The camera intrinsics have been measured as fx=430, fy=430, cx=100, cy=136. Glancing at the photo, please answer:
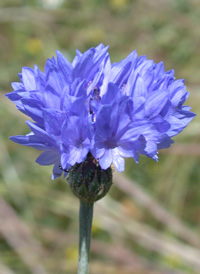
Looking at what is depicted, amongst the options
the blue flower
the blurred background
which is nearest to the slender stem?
the blue flower

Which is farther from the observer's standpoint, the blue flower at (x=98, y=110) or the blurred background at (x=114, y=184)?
the blurred background at (x=114, y=184)

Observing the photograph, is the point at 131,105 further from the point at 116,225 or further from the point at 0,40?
the point at 0,40

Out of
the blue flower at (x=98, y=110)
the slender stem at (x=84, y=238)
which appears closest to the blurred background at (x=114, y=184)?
the slender stem at (x=84, y=238)

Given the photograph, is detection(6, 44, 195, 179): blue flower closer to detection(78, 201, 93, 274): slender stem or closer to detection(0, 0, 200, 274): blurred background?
detection(78, 201, 93, 274): slender stem

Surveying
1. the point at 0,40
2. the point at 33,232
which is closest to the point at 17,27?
the point at 0,40

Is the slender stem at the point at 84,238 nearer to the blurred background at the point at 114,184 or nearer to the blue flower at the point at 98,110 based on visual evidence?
the blue flower at the point at 98,110

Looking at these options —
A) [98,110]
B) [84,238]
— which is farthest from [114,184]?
[98,110]
